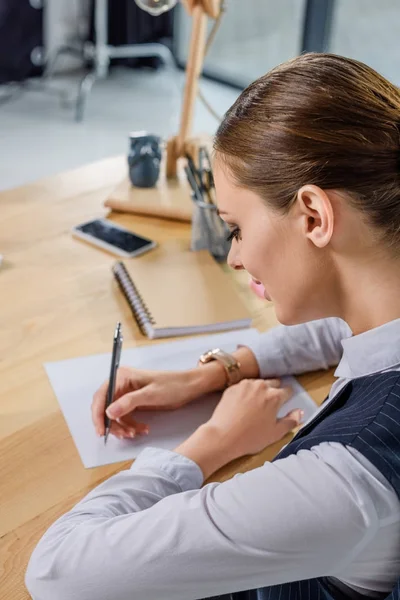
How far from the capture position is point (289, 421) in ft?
3.46

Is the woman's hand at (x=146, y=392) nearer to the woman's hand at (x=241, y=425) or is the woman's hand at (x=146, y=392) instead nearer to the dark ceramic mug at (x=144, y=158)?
the woman's hand at (x=241, y=425)

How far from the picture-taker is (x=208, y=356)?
3.84 ft

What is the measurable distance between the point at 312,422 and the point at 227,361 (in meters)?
0.37

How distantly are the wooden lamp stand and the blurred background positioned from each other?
1.91 metres

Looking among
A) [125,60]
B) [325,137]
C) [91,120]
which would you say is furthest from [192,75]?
[125,60]

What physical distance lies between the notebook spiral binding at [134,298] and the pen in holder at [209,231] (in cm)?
19

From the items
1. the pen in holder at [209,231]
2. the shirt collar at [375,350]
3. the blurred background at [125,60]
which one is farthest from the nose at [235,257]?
the blurred background at [125,60]

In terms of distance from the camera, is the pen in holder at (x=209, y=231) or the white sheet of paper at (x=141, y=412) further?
the pen in holder at (x=209, y=231)

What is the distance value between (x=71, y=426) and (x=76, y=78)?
13.7ft

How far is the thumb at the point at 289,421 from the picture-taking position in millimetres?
1044

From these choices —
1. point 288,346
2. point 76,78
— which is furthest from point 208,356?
point 76,78

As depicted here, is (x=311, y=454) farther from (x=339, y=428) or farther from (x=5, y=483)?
(x=5, y=483)

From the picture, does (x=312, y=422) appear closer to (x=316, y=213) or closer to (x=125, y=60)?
(x=316, y=213)

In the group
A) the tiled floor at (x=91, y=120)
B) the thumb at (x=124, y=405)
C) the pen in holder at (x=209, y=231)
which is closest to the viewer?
the thumb at (x=124, y=405)
